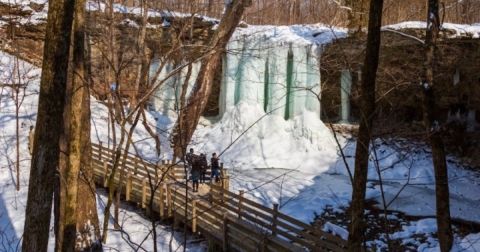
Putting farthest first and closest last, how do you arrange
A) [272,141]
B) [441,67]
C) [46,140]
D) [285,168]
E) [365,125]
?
1. [272,141]
2. [285,168]
3. [441,67]
4. [365,125]
5. [46,140]

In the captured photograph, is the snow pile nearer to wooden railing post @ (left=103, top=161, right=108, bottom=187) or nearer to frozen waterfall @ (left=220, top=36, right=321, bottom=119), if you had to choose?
frozen waterfall @ (left=220, top=36, right=321, bottom=119)

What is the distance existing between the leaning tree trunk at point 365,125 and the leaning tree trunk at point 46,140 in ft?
8.94

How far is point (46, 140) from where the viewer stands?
11.3 ft

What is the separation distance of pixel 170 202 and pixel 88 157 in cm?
261

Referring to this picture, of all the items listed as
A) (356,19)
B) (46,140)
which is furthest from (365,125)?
(356,19)

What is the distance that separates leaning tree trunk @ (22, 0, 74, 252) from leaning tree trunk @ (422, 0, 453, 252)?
5921mm

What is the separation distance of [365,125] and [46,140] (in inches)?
114

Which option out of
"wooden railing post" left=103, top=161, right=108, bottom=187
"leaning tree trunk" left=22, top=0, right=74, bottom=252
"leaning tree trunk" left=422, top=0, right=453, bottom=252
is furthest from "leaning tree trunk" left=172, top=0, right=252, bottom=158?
"leaning tree trunk" left=22, top=0, right=74, bottom=252

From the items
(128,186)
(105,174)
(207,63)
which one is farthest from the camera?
(105,174)

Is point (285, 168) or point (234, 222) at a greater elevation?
point (234, 222)

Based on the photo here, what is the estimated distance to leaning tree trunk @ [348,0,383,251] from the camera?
3.38m

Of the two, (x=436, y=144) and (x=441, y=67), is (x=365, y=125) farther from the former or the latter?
(x=441, y=67)

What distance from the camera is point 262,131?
58.4ft

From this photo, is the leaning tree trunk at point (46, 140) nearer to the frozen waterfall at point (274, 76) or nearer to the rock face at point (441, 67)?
the rock face at point (441, 67)
